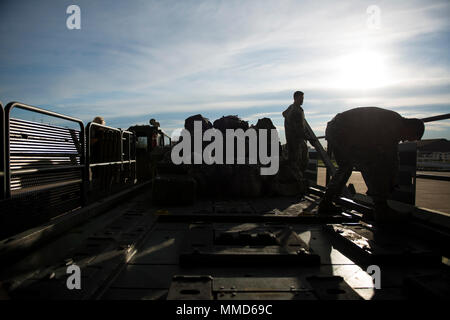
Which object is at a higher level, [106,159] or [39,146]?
[39,146]

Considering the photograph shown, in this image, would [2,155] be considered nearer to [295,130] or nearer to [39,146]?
[39,146]

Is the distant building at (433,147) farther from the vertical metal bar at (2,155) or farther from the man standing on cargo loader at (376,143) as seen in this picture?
the vertical metal bar at (2,155)

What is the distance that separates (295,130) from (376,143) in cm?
232

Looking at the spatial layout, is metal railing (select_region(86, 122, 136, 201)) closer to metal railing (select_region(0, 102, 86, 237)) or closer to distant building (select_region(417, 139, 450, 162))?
metal railing (select_region(0, 102, 86, 237))

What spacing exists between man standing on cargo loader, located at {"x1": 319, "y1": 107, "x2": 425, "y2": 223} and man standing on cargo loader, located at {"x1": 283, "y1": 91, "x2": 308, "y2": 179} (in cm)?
186

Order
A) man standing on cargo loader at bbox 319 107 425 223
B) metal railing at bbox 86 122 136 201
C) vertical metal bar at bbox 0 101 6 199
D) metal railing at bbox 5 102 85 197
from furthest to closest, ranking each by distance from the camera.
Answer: metal railing at bbox 86 122 136 201
man standing on cargo loader at bbox 319 107 425 223
metal railing at bbox 5 102 85 197
vertical metal bar at bbox 0 101 6 199

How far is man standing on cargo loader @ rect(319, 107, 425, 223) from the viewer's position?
3186mm

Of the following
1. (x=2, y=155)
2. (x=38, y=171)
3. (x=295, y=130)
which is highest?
(x=295, y=130)

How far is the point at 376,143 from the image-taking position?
129 inches

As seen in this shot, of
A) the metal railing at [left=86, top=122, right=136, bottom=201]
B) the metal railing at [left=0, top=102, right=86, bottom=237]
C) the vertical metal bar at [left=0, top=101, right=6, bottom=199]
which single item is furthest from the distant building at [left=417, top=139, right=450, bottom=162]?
the metal railing at [left=86, top=122, right=136, bottom=201]

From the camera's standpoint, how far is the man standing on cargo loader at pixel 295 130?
544 cm

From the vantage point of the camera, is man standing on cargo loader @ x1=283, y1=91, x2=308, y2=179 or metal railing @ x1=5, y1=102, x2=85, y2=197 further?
man standing on cargo loader @ x1=283, y1=91, x2=308, y2=179

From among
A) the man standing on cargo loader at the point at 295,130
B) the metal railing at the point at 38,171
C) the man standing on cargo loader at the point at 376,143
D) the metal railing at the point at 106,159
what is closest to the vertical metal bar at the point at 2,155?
the metal railing at the point at 38,171

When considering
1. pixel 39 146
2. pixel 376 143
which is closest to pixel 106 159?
pixel 39 146
